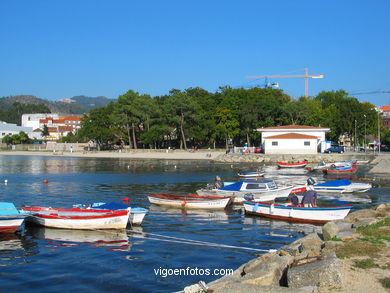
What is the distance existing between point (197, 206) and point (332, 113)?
298 feet

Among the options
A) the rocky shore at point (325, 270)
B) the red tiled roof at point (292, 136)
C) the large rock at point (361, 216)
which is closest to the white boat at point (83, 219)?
the rocky shore at point (325, 270)

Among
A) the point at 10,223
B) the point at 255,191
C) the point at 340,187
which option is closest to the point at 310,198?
the point at 255,191

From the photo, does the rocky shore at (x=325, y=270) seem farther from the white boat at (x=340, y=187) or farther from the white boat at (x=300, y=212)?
the white boat at (x=340, y=187)

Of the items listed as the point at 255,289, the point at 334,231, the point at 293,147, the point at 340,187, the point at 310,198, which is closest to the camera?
the point at 255,289

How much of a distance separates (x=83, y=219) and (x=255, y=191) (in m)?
13.8

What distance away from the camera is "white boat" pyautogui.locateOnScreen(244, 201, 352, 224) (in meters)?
24.9

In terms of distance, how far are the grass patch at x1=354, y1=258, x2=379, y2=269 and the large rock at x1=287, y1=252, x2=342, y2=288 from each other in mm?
1328

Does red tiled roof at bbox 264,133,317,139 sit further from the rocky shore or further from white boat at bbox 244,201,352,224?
the rocky shore

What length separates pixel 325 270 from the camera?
1095 cm

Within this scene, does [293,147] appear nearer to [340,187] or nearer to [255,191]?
[340,187]

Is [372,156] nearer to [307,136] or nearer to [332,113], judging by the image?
[307,136]

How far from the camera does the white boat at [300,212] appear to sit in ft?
81.8

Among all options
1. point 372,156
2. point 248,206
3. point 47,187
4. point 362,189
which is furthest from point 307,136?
point 248,206

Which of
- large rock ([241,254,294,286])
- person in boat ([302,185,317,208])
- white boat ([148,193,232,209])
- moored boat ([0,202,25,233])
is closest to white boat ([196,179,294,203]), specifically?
white boat ([148,193,232,209])
